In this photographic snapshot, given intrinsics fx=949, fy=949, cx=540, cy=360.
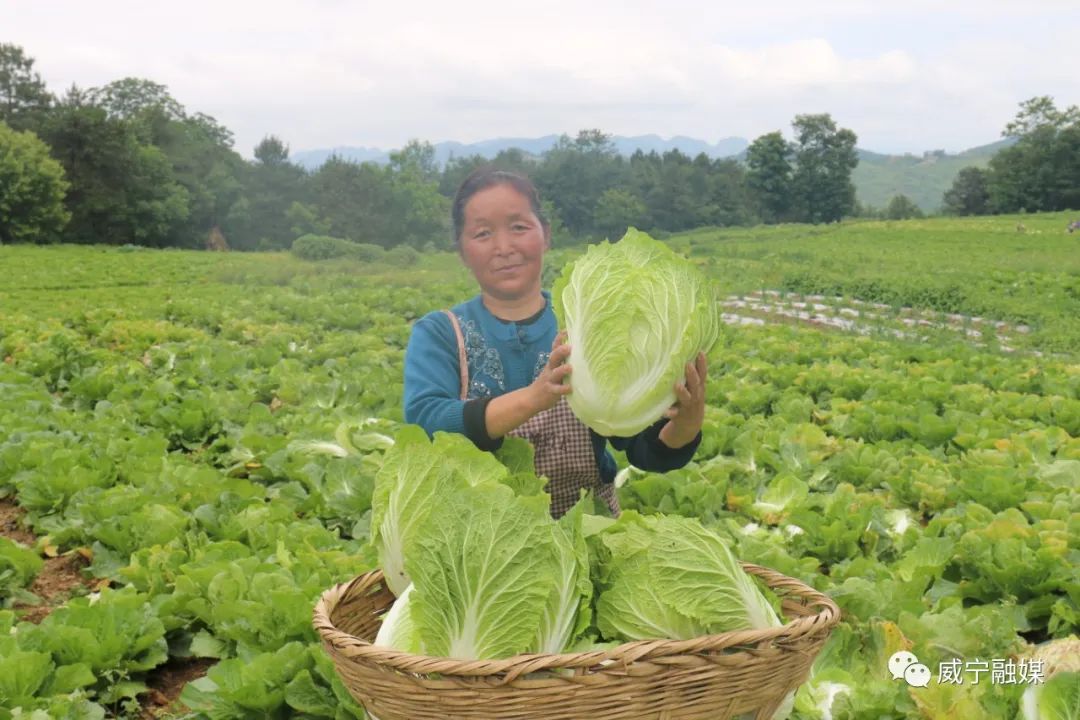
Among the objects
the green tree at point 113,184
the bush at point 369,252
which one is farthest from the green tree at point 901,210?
the green tree at point 113,184

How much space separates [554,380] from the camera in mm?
2398

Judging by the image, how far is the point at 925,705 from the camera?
246 cm

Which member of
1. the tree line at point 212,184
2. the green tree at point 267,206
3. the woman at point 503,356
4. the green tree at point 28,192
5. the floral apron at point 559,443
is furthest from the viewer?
the green tree at point 267,206

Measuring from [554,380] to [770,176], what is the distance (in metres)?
40.7

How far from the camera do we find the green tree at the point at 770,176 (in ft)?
127

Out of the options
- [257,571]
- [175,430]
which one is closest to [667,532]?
[257,571]

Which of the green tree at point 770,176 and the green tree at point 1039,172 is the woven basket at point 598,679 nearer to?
the green tree at point 770,176

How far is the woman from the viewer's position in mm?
2773

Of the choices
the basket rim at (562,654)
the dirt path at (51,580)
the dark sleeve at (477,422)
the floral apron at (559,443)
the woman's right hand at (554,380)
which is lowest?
the dirt path at (51,580)

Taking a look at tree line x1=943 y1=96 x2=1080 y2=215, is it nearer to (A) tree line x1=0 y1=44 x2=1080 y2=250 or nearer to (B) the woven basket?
(A) tree line x1=0 y1=44 x2=1080 y2=250

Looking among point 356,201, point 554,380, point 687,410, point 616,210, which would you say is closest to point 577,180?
point 616,210

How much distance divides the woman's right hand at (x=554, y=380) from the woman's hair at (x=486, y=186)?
0.59m

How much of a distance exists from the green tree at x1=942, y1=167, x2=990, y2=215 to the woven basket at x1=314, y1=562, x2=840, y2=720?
62345 millimetres

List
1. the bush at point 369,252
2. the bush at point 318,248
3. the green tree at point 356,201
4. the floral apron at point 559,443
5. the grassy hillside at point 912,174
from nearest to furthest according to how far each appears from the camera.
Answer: the floral apron at point 559,443, the bush at point 369,252, the bush at point 318,248, the green tree at point 356,201, the grassy hillside at point 912,174
